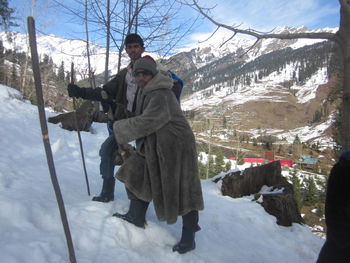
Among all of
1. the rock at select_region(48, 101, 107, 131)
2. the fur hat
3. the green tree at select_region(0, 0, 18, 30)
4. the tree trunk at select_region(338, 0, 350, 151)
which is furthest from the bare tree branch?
the green tree at select_region(0, 0, 18, 30)

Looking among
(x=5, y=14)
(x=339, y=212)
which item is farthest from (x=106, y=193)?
(x=5, y=14)

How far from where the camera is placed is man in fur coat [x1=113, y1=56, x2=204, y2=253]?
8.18 ft

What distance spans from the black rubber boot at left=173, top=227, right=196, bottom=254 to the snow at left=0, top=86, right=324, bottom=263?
75 mm

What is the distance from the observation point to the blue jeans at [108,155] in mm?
3210

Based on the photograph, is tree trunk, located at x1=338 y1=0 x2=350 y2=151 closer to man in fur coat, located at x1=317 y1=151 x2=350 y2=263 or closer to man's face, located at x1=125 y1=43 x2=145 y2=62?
man in fur coat, located at x1=317 y1=151 x2=350 y2=263

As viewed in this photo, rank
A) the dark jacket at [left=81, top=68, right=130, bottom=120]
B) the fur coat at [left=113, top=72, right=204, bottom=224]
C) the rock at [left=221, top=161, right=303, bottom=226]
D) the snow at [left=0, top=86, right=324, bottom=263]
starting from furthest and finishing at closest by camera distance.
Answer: the rock at [left=221, top=161, right=303, bottom=226], the dark jacket at [left=81, top=68, right=130, bottom=120], the fur coat at [left=113, top=72, right=204, bottom=224], the snow at [left=0, top=86, right=324, bottom=263]

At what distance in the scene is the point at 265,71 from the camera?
194 metres

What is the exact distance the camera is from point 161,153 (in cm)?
252

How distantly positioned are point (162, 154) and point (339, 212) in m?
1.46

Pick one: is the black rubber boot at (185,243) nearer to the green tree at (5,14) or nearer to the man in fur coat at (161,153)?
the man in fur coat at (161,153)

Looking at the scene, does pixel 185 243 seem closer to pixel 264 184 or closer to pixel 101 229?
pixel 101 229

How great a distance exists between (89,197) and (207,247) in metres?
1.64

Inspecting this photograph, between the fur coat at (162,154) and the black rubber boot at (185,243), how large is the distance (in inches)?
11.7

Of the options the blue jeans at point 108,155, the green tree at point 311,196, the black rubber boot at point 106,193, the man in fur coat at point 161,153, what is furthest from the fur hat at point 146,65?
the green tree at point 311,196
